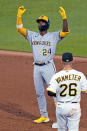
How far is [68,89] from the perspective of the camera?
677 centimetres

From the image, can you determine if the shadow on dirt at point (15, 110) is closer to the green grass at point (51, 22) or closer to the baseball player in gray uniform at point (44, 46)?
the baseball player in gray uniform at point (44, 46)

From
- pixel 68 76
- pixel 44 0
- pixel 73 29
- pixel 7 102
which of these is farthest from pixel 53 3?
pixel 68 76

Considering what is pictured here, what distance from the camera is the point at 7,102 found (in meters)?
11.6

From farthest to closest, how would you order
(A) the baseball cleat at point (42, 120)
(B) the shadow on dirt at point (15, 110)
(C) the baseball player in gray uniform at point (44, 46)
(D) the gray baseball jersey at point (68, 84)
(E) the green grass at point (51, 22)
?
1. (E) the green grass at point (51, 22)
2. (B) the shadow on dirt at point (15, 110)
3. (A) the baseball cleat at point (42, 120)
4. (C) the baseball player in gray uniform at point (44, 46)
5. (D) the gray baseball jersey at point (68, 84)

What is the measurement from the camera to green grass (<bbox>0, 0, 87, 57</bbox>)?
663 inches

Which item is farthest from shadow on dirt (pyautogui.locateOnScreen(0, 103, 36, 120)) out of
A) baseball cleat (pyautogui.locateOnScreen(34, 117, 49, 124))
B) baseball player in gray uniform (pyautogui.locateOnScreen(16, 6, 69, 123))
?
baseball player in gray uniform (pyautogui.locateOnScreen(16, 6, 69, 123))

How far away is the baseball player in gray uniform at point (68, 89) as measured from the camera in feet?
22.2

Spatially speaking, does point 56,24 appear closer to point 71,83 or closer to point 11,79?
point 11,79

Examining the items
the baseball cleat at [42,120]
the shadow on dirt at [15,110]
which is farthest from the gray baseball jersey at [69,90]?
the shadow on dirt at [15,110]

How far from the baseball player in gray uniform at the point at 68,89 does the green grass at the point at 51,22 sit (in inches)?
340

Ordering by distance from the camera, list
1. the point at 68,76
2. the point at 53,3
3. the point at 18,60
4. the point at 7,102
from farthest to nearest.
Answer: the point at 53,3 → the point at 18,60 → the point at 7,102 → the point at 68,76

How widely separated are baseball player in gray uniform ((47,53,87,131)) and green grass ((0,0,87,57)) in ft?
28.4

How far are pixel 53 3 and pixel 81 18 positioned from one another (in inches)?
78.5

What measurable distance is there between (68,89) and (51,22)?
12.3m
